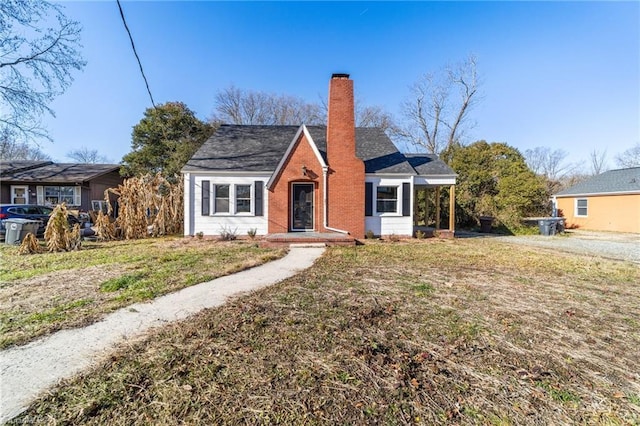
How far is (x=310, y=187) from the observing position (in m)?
12.6

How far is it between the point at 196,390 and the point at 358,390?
137cm

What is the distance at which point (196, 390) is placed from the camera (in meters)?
2.35

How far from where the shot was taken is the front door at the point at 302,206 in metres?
12.6

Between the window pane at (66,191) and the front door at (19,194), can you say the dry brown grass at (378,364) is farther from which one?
the front door at (19,194)

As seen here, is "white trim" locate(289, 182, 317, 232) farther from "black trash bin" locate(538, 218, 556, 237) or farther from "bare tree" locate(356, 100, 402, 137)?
"bare tree" locate(356, 100, 402, 137)

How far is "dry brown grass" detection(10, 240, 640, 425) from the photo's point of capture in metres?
2.15

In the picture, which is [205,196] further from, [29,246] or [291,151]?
[29,246]

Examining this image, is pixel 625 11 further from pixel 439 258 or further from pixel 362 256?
pixel 362 256

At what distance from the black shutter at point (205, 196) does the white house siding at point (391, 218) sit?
24.0ft

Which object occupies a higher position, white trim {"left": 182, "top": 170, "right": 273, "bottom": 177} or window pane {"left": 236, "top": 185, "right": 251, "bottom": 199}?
white trim {"left": 182, "top": 170, "right": 273, "bottom": 177}

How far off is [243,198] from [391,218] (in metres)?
6.97

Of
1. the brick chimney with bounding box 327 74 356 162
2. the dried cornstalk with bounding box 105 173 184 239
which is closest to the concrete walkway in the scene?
the brick chimney with bounding box 327 74 356 162

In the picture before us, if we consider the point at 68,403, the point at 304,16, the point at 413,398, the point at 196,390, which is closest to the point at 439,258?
the point at 413,398

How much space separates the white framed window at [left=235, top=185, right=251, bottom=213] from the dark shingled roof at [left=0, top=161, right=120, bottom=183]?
55.9 feet
